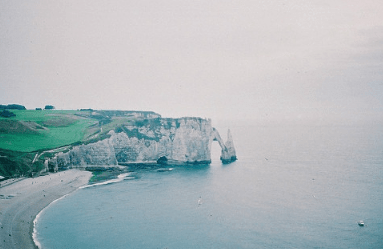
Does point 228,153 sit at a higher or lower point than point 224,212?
higher

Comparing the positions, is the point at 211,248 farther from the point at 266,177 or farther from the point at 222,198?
the point at 266,177

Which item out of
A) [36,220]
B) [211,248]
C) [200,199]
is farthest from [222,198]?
[36,220]

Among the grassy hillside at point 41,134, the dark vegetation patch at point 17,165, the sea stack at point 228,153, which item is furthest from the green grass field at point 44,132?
the sea stack at point 228,153

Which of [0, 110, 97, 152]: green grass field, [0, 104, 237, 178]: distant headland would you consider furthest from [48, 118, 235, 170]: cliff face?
[0, 110, 97, 152]: green grass field

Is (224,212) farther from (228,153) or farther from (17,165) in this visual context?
(228,153)

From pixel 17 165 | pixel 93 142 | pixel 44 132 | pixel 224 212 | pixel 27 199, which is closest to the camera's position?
pixel 224 212

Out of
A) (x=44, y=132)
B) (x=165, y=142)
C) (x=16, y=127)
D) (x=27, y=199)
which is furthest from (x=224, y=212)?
(x=16, y=127)

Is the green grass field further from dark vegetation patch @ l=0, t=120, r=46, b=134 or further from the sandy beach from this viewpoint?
the sandy beach
